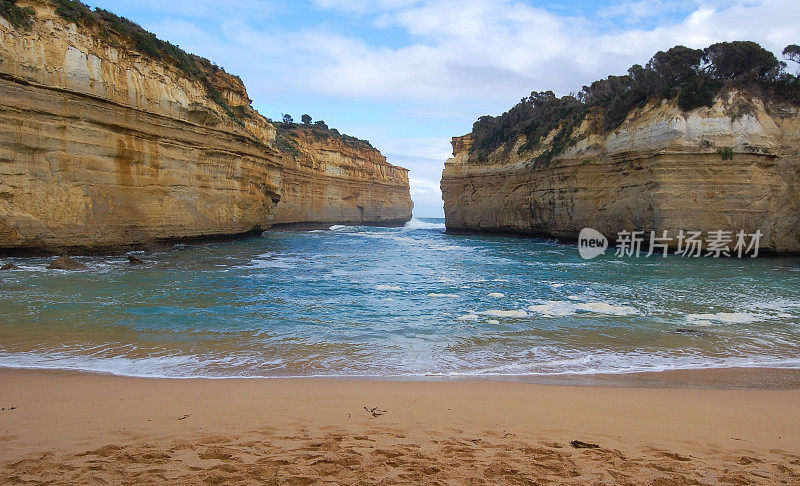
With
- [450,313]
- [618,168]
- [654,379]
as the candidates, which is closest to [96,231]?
[450,313]

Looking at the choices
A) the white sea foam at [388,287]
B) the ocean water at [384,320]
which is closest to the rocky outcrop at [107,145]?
the ocean water at [384,320]

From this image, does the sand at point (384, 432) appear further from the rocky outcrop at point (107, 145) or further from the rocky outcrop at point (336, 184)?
the rocky outcrop at point (336, 184)

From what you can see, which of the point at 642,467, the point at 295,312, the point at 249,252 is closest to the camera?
the point at 642,467

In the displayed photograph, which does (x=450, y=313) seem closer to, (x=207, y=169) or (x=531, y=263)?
(x=531, y=263)

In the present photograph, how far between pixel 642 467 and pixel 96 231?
53.8ft

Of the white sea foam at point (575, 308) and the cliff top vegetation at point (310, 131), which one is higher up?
the cliff top vegetation at point (310, 131)

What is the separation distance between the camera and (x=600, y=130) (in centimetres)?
2347

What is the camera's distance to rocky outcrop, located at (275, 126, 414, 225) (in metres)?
41.7

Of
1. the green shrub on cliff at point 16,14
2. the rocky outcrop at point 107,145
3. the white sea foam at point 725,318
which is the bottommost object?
the white sea foam at point 725,318

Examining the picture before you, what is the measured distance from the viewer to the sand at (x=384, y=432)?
2.50 meters

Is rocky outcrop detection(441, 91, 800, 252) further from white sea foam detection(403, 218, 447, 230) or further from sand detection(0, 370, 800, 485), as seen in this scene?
white sea foam detection(403, 218, 447, 230)

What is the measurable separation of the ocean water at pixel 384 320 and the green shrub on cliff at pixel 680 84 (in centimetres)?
1006

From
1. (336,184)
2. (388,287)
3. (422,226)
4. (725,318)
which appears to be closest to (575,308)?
(725,318)

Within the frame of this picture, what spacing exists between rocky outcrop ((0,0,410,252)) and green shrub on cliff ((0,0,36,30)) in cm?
11
